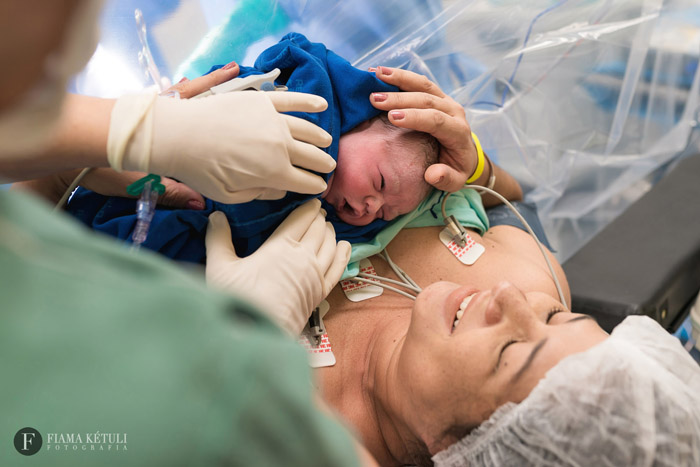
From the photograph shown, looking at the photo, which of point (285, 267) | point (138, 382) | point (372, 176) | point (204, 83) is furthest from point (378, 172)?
point (138, 382)

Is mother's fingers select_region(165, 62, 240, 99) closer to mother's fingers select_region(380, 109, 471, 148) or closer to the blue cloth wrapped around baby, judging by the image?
the blue cloth wrapped around baby

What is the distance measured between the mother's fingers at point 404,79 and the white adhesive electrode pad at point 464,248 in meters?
0.45

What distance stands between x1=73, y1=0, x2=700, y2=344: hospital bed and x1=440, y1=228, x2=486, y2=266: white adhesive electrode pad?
0.39 metres

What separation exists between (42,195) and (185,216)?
Result: 41cm

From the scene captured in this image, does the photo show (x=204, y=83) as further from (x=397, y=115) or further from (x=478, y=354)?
(x=478, y=354)

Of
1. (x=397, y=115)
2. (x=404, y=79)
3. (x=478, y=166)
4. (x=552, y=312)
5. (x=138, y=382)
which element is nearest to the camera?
(x=138, y=382)

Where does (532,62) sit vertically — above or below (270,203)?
above

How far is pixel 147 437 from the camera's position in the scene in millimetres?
419

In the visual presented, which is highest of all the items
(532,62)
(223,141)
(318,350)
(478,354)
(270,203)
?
(223,141)

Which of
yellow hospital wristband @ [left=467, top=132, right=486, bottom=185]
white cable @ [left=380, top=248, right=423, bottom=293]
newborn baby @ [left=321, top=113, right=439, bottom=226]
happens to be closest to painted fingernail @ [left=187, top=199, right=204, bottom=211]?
newborn baby @ [left=321, top=113, right=439, bottom=226]

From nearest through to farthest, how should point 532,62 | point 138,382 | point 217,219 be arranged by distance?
point 138,382, point 217,219, point 532,62

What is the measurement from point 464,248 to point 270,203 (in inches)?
25.3

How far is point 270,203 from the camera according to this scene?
140 centimetres

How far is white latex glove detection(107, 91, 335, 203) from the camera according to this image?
1095mm
